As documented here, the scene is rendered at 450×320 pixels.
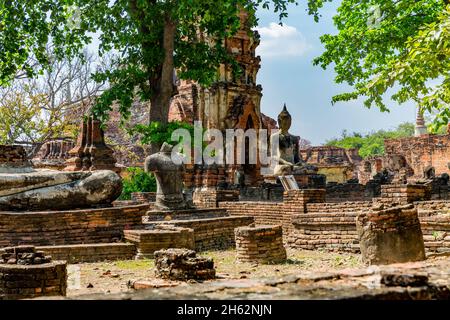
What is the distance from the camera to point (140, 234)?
27.9ft

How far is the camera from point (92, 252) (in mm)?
8305

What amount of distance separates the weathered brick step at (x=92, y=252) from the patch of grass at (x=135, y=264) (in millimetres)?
249

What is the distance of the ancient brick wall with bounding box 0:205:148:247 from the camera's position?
8.69 metres

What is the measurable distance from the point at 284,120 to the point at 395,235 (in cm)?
1161

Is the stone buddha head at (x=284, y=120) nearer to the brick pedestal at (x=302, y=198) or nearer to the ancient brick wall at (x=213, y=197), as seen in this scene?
the ancient brick wall at (x=213, y=197)

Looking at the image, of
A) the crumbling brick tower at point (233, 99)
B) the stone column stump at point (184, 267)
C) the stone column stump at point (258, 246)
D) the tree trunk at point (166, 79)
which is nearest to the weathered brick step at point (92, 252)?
the stone column stump at point (258, 246)

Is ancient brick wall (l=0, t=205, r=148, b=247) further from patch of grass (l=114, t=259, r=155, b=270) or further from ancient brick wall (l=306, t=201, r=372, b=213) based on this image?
ancient brick wall (l=306, t=201, r=372, b=213)

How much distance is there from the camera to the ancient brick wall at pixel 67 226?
342 inches

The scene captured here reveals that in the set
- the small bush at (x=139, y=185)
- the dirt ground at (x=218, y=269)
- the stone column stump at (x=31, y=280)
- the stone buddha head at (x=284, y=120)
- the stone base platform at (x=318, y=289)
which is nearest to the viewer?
the stone base platform at (x=318, y=289)

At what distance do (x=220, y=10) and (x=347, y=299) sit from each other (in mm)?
12078

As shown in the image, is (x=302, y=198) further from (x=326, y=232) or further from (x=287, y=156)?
(x=287, y=156)

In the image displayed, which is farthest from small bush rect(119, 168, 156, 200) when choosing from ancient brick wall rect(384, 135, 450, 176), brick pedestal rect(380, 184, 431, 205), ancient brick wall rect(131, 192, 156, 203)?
ancient brick wall rect(384, 135, 450, 176)

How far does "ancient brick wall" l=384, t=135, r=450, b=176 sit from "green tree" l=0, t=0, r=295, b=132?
741 inches
